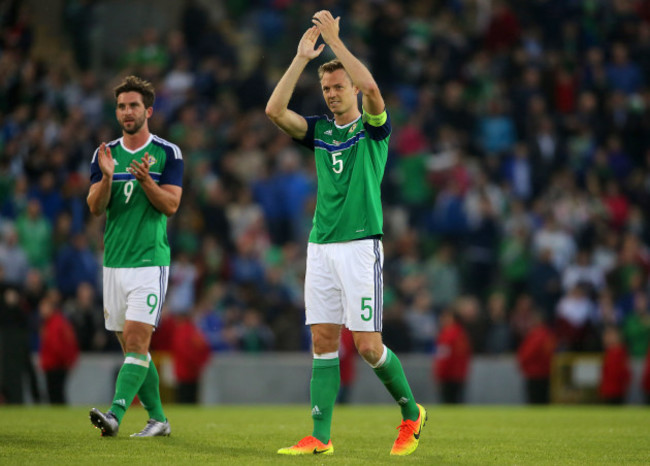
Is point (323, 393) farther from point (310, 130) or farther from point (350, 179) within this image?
point (310, 130)

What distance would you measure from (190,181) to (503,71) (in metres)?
7.36

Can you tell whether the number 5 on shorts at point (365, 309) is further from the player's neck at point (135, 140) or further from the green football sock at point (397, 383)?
the player's neck at point (135, 140)

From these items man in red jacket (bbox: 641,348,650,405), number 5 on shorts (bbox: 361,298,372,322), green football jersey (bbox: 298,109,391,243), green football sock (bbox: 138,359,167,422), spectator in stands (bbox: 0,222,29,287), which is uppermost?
green football jersey (bbox: 298,109,391,243)

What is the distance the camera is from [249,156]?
66.9ft

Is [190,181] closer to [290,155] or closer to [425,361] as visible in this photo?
[290,155]

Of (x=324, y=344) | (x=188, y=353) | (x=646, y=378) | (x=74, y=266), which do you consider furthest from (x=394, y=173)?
(x=324, y=344)

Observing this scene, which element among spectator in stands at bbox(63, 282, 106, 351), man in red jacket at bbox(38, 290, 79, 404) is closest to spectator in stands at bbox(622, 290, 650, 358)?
spectator in stands at bbox(63, 282, 106, 351)

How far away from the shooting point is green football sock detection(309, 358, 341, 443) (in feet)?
25.3

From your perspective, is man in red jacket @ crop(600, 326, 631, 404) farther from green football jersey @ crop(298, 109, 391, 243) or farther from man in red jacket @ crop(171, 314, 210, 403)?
green football jersey @ crop(298, 109, 391, 243)

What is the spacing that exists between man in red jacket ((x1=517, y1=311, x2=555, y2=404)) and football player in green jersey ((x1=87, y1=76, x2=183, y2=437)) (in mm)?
11073

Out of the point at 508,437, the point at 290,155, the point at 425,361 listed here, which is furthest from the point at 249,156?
the point at 508,437

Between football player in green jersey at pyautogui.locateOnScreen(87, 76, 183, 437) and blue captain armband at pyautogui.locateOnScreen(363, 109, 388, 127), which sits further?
football player in green jersey at pyautogui.locateOnScreen(87, 76, 183, 437)

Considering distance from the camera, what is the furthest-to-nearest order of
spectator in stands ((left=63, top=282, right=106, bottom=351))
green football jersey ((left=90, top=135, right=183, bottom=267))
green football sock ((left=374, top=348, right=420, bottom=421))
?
spectator in stands ((left=63, top=282, right=106, bottom=351)) < green football jersey ((left=90, top=135, right=183, bottom=267)) < green football sock ((left=374, top=348, right=420, bottom=421))

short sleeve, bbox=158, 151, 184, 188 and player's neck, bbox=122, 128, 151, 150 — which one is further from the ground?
player's neck, bbox=122, 128, 151, 150
